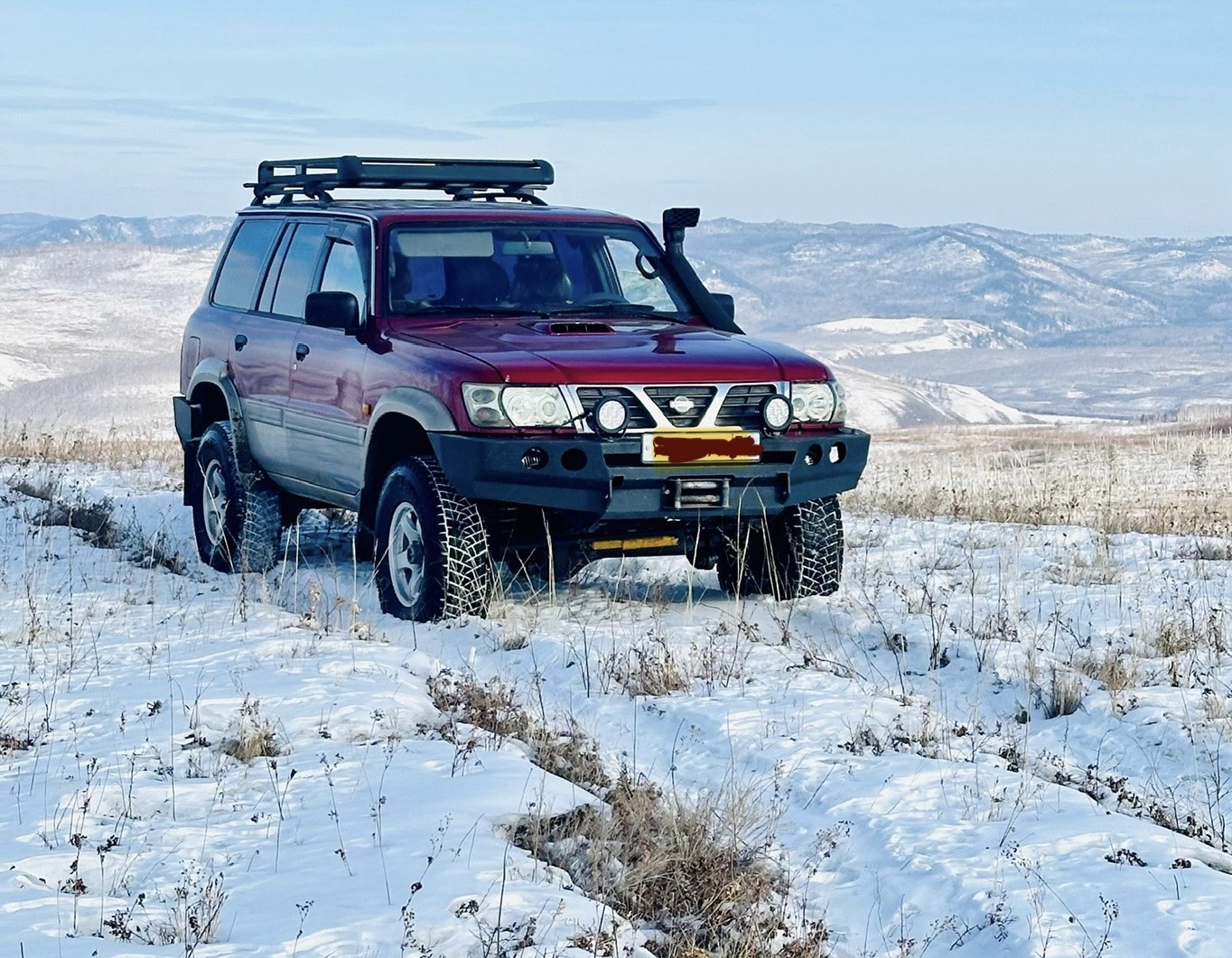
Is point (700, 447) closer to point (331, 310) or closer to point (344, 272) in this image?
point (331, 310)

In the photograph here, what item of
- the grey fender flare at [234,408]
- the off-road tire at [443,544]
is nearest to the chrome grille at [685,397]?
the off-road tire at [443,544]

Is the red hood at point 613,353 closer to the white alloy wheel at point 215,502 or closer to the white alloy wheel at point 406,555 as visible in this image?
the white alloy wheel at point 406,555

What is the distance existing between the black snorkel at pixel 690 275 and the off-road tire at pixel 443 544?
2076 mm

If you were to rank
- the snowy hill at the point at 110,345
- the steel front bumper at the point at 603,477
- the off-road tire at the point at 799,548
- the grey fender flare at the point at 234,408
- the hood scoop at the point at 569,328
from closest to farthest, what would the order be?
the steel front bumper at the point at 603,477 → the hood scoop at the point at 569,328 → the off-road tire at the point at 799,548 → the grey fender flare at the point at 234,408 → the snowy hill at the point at 110,345

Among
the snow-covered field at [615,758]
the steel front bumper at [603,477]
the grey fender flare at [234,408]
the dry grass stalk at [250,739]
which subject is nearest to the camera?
the snow-covered field at [615,758]

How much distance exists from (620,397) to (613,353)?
0.30m

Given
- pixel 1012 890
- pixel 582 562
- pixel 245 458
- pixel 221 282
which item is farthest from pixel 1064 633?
pixel 221 282

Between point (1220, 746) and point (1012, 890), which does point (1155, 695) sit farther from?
point (1012, 890)

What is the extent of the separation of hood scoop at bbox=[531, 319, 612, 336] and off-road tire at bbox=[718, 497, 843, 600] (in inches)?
49.4

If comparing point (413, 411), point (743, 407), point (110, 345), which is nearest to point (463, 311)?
point (413, 411)

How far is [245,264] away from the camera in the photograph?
33.9 ft

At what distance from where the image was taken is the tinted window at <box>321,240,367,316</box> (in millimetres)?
8695

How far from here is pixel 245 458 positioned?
1002 centimetres

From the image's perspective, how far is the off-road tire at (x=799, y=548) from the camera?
8.42 meters
